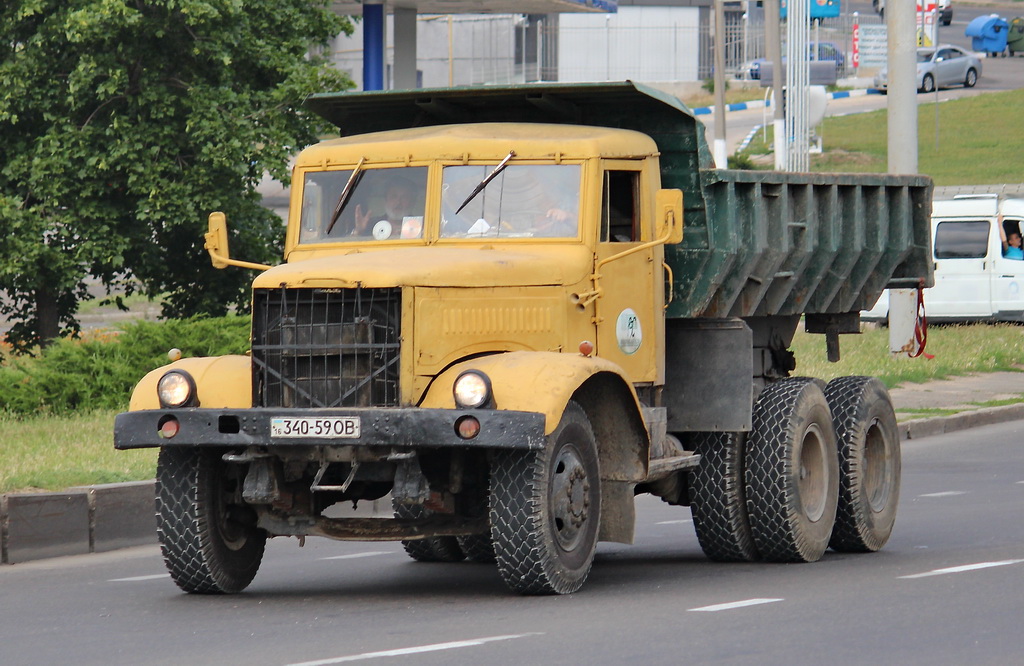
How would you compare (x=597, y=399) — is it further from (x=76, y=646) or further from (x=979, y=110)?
(x=979, y=110)

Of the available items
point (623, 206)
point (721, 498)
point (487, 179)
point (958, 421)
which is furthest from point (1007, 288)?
point (487, 179)

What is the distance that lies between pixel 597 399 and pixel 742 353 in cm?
164

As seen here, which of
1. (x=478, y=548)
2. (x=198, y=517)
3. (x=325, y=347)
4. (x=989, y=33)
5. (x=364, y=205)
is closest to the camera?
(x=325, y=347)

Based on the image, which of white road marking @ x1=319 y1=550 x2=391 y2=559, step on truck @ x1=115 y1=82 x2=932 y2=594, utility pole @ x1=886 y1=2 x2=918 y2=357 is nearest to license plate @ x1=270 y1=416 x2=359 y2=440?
step on truck @ x1=115 y1=82 x2=932 y2=594

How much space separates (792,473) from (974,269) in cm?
2131

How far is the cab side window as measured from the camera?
32.6 ft

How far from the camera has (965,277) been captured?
31.0 m

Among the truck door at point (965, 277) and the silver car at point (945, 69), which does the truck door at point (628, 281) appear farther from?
the silver car at point (945, 69)

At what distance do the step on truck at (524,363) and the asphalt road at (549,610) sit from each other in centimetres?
34

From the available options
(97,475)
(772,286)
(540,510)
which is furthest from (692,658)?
(97,475)

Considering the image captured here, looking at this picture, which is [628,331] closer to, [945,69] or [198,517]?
[198,517]

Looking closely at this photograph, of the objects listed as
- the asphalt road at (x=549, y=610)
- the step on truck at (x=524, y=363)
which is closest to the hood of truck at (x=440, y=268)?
the step on truck at (x=524, y=363)

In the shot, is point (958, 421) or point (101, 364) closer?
point (101, 364)

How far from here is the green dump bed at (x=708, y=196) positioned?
10.5 meters
